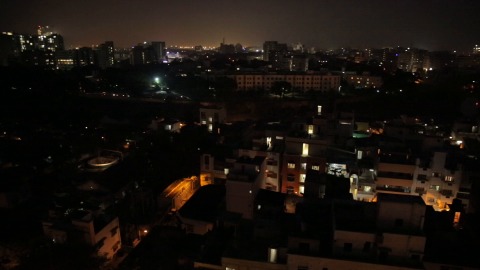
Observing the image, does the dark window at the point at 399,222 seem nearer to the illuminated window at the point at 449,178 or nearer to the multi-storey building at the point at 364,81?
the illuminated window at the point at 449,178

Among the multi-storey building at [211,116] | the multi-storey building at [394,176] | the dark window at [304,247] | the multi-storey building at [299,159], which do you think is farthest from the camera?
the multi-storey building at [211,116]

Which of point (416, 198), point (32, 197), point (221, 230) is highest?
point (416, 198)

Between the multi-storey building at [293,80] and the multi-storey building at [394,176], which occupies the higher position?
the multi-storey building at [293,80]

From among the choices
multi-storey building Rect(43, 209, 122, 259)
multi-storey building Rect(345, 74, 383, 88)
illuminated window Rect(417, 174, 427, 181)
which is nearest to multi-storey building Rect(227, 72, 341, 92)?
multi-storey building Rect(345, 74, 383, 88)

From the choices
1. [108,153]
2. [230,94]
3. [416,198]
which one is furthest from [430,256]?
[230,94]

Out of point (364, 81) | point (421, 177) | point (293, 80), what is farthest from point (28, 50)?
point (421, 177)

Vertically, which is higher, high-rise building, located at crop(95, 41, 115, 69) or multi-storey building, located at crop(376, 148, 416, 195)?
high-rise building, located at crop(95, 41, 115, 69)

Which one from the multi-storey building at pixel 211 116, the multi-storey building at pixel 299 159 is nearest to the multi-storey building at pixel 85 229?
the multi-storey building at pixel 299 159

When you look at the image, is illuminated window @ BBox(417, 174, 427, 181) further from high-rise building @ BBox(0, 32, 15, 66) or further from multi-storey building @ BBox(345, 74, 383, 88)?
high-rise building @ BBox(0, 32, 15, 66)

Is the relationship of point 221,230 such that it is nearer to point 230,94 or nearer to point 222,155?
point 222,155

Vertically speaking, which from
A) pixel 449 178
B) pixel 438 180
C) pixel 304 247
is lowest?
pixel 438 180

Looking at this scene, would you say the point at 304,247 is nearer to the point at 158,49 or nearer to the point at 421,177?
the point at 421,177
